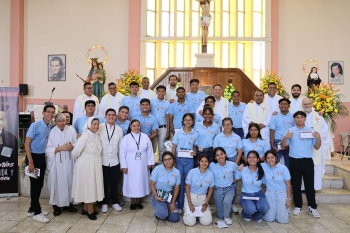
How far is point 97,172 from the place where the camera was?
486 centimetres

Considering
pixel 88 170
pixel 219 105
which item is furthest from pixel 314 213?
pixel 88 170

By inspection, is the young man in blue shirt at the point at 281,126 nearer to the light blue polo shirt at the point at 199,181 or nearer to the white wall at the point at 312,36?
the light blue polo shirt at the point at 199,181

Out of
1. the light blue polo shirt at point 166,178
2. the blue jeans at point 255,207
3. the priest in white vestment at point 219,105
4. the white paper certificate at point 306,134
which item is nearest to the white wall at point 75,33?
the priest in white vestment at point 219,105

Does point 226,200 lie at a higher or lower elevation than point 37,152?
lower

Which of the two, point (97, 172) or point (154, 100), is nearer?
point (97, 172)

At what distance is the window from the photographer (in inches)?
465

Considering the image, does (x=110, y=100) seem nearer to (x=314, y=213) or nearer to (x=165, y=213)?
(x=165, y=213)

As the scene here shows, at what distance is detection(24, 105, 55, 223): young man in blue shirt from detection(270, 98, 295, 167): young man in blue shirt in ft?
11.0

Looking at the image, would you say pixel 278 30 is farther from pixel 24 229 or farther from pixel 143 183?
pixel 24 229

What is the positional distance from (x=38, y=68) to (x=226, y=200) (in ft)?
29.8

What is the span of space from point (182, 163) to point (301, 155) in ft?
5.71

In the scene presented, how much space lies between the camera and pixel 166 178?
15.6 ft

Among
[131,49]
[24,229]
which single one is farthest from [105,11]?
[24,229]

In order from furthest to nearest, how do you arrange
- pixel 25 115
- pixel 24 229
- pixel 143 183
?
pixel 25 115 → pixel 143 183 → pixel 24 229
